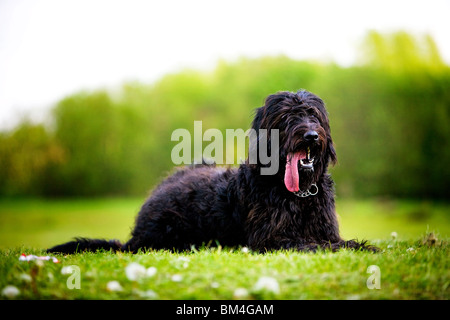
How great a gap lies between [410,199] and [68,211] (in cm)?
2378

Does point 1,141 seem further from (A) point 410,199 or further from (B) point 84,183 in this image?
(A) point 410,199

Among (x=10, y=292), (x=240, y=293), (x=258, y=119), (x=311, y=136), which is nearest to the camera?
(x=240, y=293)

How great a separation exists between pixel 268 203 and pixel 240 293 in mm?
2774

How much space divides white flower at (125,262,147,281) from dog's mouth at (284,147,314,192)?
2.80 meters

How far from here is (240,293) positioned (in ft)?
12.7

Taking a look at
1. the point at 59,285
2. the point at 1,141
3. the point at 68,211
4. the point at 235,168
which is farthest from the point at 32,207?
the point at 59,285

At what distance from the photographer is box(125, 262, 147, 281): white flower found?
4.24 metres

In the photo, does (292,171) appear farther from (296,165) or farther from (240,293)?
(240,293)

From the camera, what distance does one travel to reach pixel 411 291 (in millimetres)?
4156

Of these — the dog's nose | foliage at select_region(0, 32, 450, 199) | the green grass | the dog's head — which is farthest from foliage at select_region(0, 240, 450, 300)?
foliage at select_region(0, 32, 450, 199)

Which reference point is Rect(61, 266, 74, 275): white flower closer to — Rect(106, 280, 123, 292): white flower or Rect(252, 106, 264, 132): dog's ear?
Rect(106, 280, 123, 292): white flower

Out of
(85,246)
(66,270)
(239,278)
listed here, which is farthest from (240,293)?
(85,246)

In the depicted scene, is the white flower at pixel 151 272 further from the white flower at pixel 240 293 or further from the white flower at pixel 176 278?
the white flower at pixel 240 293
